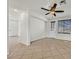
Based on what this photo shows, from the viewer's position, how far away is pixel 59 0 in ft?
15.3

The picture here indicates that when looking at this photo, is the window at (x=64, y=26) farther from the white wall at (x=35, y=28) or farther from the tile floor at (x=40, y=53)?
the tile floor at (x=40, y=53)

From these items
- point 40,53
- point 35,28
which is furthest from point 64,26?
point 40,53

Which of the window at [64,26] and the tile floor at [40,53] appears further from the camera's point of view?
the window at [64,26]

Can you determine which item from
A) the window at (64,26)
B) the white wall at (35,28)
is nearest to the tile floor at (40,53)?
the white wall at (35,28)

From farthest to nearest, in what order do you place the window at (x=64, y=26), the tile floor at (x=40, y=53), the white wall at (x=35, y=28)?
the window at (x=64, y=26)
the white wall at (x=35, y=28)
the tile floor at (x=40, y=53)

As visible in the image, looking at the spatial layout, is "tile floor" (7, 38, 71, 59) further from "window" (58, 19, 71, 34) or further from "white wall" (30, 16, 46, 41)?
"window" (58, 19, 71, 34)

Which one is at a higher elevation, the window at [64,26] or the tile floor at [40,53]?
the window at [64,26]

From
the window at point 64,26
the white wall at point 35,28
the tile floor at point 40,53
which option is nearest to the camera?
the tile floor at point 40,53

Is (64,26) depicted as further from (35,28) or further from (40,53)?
(40,53)

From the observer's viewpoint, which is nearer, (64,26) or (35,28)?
(35,28)

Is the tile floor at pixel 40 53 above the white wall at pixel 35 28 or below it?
below
